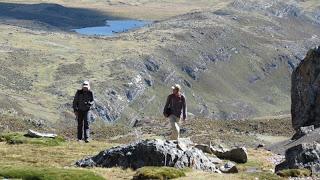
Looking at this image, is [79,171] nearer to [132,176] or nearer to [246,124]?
[132,176]

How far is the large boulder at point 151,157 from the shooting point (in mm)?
34562

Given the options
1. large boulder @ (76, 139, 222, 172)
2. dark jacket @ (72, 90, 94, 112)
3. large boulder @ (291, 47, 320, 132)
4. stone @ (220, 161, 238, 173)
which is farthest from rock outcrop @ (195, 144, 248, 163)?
large boulder @ (291, 47, 320, 132)

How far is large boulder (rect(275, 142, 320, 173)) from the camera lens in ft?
111

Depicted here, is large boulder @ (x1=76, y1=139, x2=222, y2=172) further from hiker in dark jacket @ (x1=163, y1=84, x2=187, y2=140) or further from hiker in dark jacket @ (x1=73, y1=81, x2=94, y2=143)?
hiker in dark jacket @ (x1=73, y1=81, x2=94, y2=143)

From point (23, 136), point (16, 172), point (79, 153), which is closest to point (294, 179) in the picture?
point (16, 172)

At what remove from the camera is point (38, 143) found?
4616 centimetres

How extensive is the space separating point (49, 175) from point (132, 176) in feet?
14.6

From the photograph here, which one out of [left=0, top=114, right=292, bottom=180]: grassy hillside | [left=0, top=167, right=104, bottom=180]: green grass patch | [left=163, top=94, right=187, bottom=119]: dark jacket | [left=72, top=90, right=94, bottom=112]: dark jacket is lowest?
[left=0, top=114, right=292, bottom=180]: grassy hillside

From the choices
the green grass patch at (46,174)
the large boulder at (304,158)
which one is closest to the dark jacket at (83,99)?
the large boulder at (304,158)

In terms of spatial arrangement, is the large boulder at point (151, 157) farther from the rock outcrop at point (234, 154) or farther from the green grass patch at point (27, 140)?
the green grass patch at point (27, 140)

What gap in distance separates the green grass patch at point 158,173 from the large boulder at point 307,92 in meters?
42.7

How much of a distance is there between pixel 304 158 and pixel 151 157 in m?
8.25

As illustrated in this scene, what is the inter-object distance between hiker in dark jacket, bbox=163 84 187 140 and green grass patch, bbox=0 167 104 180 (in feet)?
41.1

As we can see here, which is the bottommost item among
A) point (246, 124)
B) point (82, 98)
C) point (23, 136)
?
point (246, 124)
